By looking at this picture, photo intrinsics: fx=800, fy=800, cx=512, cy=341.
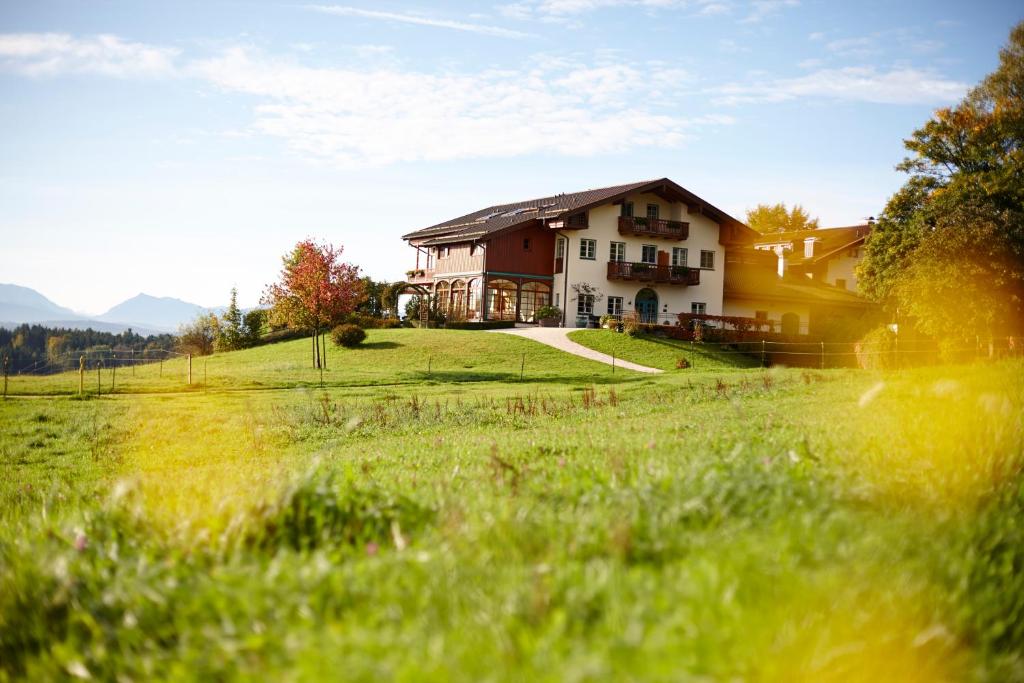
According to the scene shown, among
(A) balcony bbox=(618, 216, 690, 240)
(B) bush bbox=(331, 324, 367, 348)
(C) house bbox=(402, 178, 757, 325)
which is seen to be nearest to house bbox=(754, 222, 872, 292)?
(C) house bbox=(402, 178, 757, 325)

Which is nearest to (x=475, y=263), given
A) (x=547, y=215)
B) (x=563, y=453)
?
(x=547, y=215)

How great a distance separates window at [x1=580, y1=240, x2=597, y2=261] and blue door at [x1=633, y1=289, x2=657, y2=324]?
3.97 metres

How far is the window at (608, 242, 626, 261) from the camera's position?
48.9 metres

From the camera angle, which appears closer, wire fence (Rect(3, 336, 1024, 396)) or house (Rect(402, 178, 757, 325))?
wire fence (Rect(3, 336, 1024, 396))

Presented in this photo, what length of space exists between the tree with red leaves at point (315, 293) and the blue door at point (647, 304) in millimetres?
19367

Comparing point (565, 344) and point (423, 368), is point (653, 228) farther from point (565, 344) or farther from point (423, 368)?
point (423, 368)

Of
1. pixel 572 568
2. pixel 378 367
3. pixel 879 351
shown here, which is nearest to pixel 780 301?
pixel 879 351

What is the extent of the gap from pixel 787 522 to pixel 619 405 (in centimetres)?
1266

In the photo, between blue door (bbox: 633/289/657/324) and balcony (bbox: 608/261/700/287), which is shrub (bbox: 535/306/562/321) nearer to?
balcony (bbox: 608/261/700/287)

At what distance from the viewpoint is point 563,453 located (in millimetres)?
8328

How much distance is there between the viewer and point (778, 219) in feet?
266

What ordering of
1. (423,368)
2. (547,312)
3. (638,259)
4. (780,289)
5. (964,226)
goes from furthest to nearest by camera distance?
(780,289) < (638,259) < (547,312) < (423,368) < (964,226)

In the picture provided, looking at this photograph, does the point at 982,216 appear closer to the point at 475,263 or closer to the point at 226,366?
the point at 475,263

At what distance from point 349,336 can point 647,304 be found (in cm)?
1939
